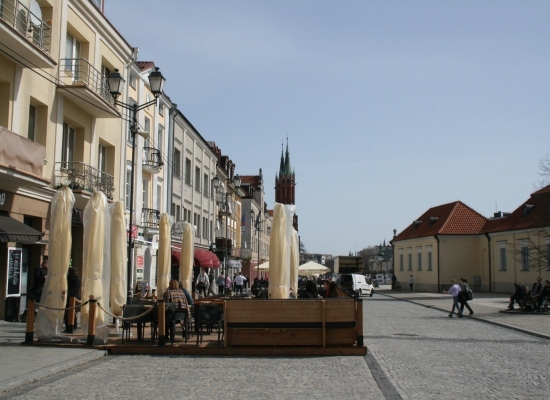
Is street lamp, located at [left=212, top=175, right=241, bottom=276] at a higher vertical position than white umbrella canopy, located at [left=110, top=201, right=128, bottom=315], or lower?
higher

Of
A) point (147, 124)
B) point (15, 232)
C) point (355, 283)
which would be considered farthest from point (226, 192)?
point (15, 232)

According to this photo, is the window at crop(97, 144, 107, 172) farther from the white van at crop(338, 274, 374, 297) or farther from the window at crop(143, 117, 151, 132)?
the white van at crop(338, 274, 374, 297)

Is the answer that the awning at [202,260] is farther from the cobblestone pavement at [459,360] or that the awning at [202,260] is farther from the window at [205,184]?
the cobblestone pavement at [459,360]

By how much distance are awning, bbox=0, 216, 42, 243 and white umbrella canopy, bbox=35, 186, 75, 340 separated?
3236 millimetres

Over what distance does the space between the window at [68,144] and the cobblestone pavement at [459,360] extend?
12.3 meters

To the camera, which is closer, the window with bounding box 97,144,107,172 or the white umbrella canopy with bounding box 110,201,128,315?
the white umbrella canopy with bounding box 110,201,128,315

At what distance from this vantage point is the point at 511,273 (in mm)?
46875

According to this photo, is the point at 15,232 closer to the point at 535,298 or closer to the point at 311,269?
the point at 535,298

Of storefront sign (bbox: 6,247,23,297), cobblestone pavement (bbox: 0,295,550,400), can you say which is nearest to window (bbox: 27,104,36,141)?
storefront sign (bbox: 6,247,23,297)

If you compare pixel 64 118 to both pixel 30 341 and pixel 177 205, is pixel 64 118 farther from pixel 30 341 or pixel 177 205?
pixel 177 205

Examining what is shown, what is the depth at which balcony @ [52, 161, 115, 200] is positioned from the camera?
69.8 ft

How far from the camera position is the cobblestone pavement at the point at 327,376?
898cm

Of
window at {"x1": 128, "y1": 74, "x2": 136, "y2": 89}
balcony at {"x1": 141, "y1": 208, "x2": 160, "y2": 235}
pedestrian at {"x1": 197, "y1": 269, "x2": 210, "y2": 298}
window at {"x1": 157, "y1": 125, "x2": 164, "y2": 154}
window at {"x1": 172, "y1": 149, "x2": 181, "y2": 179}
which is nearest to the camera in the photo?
window at {"x1": 128, "y1": 74, "x2": 136, "y2": 89}

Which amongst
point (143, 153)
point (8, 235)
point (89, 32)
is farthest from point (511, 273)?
point (8, 235)
